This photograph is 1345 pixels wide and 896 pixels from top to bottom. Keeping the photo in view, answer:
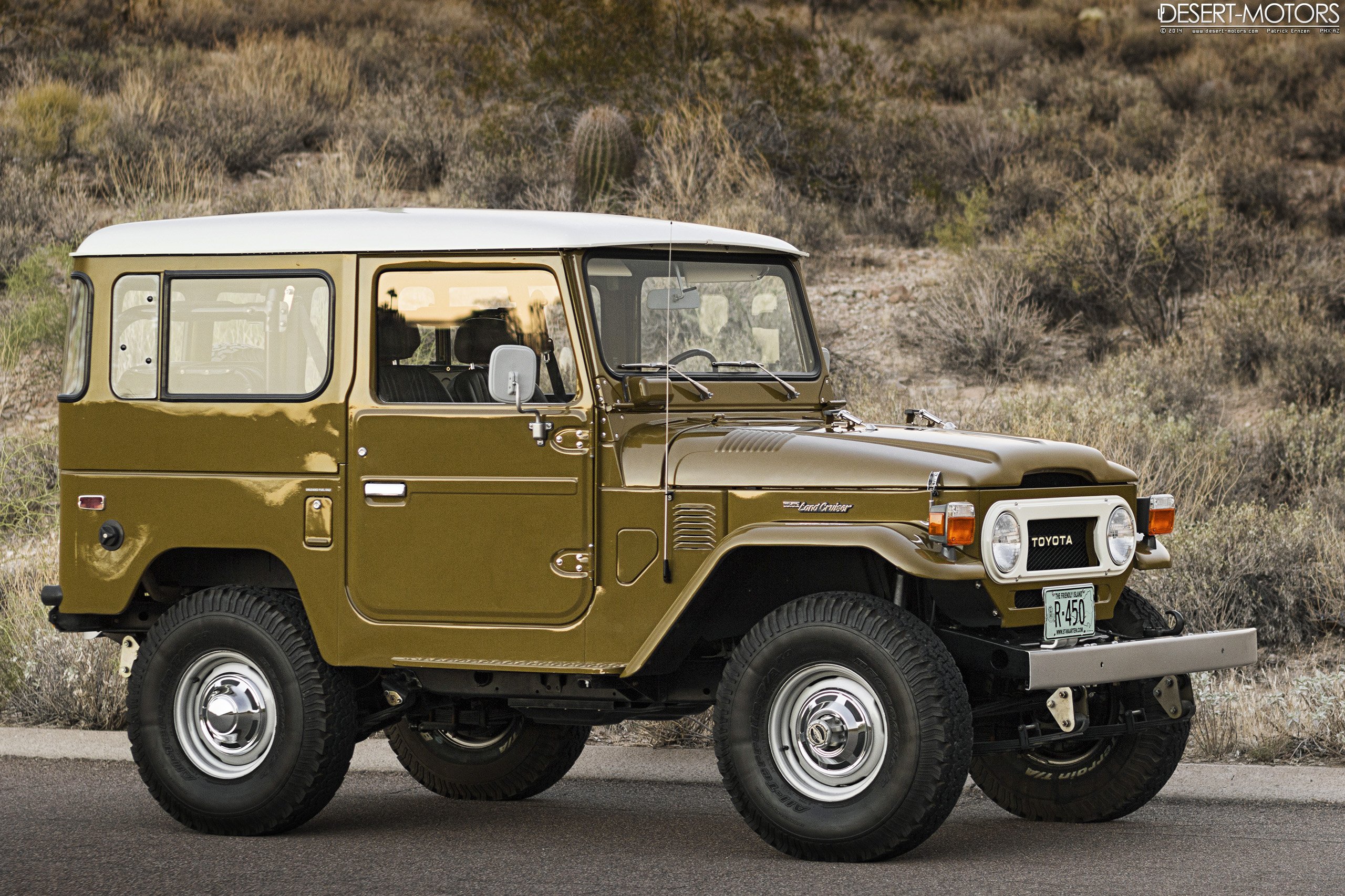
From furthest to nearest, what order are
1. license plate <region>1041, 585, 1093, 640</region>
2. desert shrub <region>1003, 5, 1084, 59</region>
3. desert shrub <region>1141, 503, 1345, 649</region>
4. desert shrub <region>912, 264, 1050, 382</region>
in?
desert shrub <region>1003, 5, 1084, 59</region> < desert shrub <region>912, 264, 1050, 382</region> < desert shrub <region>1141, 503, 1345, 649</region> < license plate <region>1041, 585, 1093, 640</region>

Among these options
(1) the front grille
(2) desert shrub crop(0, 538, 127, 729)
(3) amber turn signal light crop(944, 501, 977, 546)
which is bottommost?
(2) desert shrub crop(0, 538, 127, 729)

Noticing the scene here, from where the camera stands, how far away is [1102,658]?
6086 mm

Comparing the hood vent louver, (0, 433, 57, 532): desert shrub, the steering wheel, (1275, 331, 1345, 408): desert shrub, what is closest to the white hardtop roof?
the steering wheel

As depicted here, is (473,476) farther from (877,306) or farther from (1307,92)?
(1307,92)

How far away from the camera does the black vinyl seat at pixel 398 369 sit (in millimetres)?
7012

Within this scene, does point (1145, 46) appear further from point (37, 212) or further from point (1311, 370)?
point (37, 212)

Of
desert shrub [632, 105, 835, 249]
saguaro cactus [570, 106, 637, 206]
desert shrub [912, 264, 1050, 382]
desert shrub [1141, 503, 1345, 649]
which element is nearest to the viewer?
desert shrub [1141, 503, 1345, 649]

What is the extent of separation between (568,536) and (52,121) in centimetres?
1903

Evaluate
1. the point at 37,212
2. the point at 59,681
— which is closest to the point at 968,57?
the point at 37,212

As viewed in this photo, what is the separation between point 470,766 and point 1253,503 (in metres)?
7.07

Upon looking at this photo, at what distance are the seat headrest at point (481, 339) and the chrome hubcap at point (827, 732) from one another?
1818 millimetres

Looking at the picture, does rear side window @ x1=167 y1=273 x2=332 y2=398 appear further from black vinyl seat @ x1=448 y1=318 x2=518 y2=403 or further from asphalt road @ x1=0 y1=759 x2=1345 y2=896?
asphalt road @ x1=0 y1=759 x2=1345 y2=896

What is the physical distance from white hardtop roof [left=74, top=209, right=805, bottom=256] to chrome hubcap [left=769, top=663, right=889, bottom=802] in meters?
1.89

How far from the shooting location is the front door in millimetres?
6672
